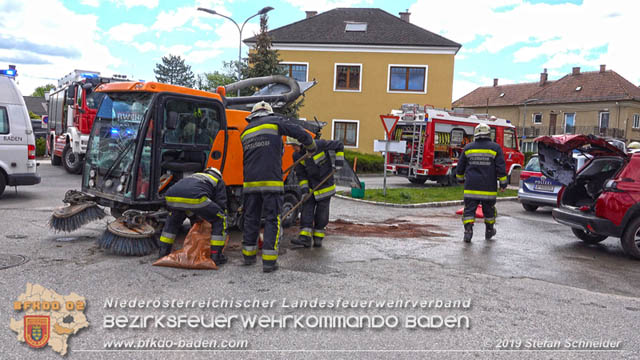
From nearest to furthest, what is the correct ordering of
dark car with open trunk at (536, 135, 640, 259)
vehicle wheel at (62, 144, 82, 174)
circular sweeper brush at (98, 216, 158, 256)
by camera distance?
circular sweeper brush at (98, 216, 158, 256) → dark car with open trunk at (536, 135, 640, 259) → vehicle wheel at (62, 144, 82, 174)

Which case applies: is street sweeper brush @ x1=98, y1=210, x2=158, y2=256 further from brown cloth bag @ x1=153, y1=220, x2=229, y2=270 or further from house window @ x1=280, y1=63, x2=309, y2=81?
house window @ x1=280, y1=63, x2=309, y2=81

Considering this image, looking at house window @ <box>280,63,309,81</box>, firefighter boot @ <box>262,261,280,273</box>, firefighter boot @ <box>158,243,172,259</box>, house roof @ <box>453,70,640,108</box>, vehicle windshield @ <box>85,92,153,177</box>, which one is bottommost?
firefighter boot @ <box>262,261,280,273</box>

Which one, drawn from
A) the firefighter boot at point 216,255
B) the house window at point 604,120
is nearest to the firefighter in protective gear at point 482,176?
the firefighter boot at point 216,255

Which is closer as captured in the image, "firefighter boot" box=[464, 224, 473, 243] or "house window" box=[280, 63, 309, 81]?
"firefighter boot" box=[464, 224, 473, 243]

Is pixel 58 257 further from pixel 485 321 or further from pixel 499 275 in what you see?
pixel 499 275

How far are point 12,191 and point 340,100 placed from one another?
2209cm

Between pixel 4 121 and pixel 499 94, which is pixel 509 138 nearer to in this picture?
pixel 4 121

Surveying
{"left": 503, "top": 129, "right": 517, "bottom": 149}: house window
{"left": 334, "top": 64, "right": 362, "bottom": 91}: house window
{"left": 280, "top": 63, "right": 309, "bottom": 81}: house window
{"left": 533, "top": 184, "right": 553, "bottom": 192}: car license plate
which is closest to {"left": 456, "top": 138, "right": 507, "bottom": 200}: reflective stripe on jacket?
{"left": 533, "top": 184, "right": 553, "bottom": 192}: car license plate

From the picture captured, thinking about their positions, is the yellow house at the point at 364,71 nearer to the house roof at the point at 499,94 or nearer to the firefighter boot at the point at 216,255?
the firefighter boot at the point at 216,255

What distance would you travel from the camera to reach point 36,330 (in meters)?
4.00

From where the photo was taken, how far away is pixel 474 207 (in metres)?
8.44

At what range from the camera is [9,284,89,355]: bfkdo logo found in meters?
3.85

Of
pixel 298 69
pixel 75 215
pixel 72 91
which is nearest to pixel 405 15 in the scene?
pixel 298 69

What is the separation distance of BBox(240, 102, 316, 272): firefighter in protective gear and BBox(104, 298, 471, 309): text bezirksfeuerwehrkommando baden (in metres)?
1.17
